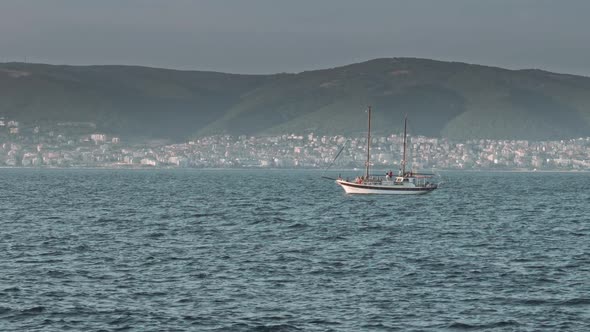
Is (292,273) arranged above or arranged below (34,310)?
above

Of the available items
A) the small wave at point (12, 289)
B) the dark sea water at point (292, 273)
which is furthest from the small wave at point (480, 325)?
the small wave at point (12, 289)

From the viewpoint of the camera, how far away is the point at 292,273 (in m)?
57.9

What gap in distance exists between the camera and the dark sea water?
44.0 m

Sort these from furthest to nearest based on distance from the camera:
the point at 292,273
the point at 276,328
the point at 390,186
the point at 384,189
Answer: the point at 390,186 → the point at 384,189 → the point at 292,273 → the point at 276,328

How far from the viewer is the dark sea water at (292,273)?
43969 mm

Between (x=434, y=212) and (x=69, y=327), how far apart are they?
3268 inches

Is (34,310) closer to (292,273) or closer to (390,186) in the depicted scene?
(292,273)

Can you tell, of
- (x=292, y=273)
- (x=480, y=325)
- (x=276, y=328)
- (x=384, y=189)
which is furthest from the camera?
(x=384, y=189)

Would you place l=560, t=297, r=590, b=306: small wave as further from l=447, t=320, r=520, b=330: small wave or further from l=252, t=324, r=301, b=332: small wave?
l=252, t=324, r=301, b=332: small wave

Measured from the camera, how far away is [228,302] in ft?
157

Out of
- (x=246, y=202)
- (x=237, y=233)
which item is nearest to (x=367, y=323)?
(x=237, y=233)

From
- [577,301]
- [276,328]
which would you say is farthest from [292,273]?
[577,301]

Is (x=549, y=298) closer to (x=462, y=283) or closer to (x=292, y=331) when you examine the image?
(x=462, y=283)

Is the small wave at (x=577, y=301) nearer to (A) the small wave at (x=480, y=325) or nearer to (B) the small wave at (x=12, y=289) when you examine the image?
(A) the small wave at (x=480, y=325)
